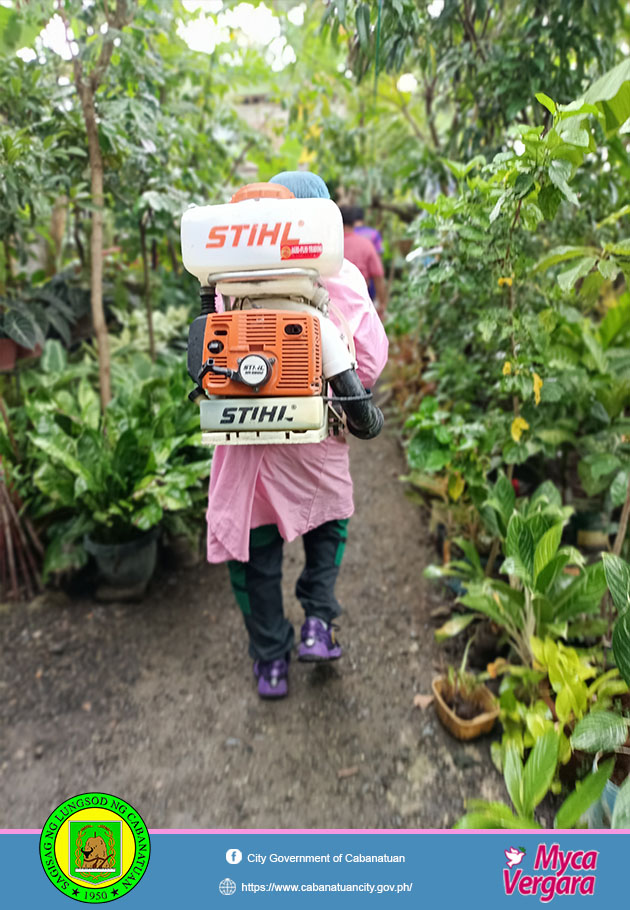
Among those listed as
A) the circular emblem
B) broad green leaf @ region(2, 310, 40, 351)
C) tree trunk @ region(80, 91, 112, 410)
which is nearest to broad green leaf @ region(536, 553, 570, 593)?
the circular emblem

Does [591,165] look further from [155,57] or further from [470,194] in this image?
[155,57]

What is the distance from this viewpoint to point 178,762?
5.75 ft

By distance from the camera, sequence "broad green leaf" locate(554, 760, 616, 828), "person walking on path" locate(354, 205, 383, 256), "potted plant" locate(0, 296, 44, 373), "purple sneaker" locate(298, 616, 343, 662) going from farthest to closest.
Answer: "person walking on path" locate(354, 205, 383, 256)
"potted plant" locate(0, 296, 44, 373)
"purple sneaker" locate(298, 616, 343, 662)
"broad green leaf" locate(554, 760, 616, 828)

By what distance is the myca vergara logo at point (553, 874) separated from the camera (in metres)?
1.08

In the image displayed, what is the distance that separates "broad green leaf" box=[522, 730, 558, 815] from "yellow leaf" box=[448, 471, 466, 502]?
41.0 inches

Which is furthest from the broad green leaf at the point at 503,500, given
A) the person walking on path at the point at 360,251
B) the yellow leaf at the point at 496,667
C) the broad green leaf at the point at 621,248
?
the person walking on path at the point at 360,251

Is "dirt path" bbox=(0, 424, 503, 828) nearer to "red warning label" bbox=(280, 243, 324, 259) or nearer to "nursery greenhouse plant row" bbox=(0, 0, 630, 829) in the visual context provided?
"nursery greenhouse plant row" bbox=(0, 0, 630, 829)

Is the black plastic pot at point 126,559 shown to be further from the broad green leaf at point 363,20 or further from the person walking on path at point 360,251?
the person walking on path at point 360,251

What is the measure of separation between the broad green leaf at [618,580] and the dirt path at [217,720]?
2.38 feet

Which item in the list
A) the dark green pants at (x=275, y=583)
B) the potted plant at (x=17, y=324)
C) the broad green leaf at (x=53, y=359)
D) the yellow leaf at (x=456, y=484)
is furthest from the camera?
the broad green leaf at (x=53, y=359)

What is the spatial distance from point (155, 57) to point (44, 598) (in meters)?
2.59

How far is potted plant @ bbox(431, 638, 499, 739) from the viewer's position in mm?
1745

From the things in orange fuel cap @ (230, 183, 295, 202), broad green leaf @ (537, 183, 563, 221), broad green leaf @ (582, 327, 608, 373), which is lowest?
orange fuel cap @ (230, 183, 295, 202)

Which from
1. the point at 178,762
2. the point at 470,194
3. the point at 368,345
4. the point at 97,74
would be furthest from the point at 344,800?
the point at 97,74
